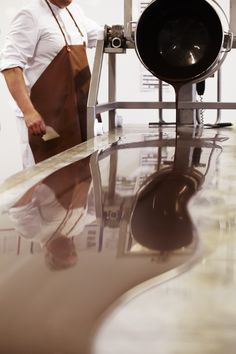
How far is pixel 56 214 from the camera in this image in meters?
0.53

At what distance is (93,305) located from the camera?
11.4 inches

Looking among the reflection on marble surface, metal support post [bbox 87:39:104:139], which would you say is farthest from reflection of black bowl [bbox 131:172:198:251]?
metal support post [bbox 87:39:104:139]

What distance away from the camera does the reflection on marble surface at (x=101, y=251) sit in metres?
0.26

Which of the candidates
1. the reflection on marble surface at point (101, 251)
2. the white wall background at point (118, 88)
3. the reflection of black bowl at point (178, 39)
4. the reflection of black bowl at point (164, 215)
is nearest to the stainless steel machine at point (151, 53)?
the reflection of black bowl at point (178, 39)

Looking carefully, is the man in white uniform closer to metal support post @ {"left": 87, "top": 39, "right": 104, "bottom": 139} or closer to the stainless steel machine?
the stainless steel machine

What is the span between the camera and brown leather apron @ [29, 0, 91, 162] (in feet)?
7.35

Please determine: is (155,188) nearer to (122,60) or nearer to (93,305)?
(93,305)

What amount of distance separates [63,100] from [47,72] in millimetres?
128

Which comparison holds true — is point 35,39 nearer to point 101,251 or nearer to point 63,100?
point 63,100

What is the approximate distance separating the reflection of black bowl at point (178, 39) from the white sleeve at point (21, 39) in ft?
3.01

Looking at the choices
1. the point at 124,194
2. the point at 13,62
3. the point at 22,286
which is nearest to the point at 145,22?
the point at 124,194

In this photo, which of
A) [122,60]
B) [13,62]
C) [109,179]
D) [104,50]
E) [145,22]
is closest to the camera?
[109,179]

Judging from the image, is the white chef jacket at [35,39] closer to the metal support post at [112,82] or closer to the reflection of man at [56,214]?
the metal support post at [112,82]

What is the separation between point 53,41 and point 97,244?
6.24ft
